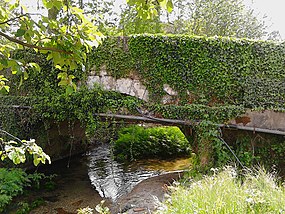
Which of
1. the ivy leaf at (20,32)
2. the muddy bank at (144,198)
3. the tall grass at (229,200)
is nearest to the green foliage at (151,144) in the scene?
the muddy bank at (144,198)

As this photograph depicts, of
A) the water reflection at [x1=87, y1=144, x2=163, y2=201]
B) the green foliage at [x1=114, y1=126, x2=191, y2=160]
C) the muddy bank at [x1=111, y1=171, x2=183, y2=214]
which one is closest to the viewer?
the muddy bank at [x1=111, y1=171, x2=183, y2=214]

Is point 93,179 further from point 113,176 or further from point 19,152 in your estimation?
point 19,152

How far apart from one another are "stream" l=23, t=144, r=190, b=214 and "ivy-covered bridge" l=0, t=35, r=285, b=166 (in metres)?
1.41

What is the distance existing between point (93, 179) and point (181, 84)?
11.0 feet

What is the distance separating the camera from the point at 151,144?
30.4ft

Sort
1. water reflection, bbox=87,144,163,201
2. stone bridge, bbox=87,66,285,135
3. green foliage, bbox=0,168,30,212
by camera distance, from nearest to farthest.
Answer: stone bridge, bbox=87,66,285,135 → green foliage, bbox=0,168,30,212 → water reflection, bbox=87,144,163,201

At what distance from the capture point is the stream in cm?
537

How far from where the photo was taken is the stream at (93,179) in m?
5.37

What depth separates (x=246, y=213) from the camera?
2.36 m

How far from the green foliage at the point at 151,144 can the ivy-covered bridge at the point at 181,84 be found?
11.6ft

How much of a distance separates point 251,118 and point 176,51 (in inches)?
69.6

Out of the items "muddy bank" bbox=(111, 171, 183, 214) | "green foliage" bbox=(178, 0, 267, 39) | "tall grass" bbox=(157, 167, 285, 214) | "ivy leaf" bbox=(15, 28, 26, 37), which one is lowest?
"muddy bank" bbox=(111, 171, 183, 214)

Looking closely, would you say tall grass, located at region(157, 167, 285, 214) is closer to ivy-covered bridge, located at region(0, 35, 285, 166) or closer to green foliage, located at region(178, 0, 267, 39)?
ivy-covered bridge, located at region(0, 35, 285, 166)

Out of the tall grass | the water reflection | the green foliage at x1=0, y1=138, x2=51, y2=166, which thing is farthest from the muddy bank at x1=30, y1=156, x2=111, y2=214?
the green foliage at x1=0, y1=138, x2=51, y2=166
